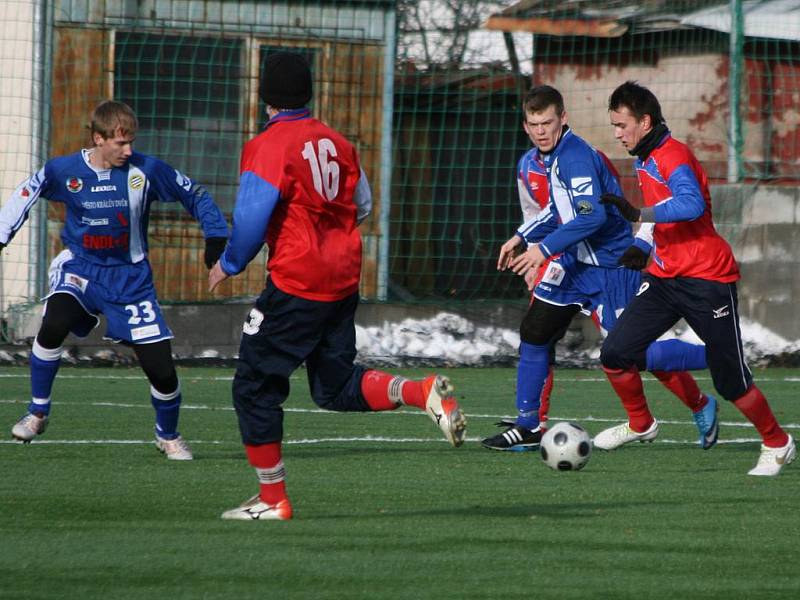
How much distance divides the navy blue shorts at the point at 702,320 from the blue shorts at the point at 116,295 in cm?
236

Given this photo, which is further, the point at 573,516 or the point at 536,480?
the point at 536,480

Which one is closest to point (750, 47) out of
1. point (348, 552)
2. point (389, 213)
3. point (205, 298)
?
point (389, 213)

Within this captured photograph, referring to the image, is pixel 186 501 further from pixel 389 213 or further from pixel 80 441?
pixel 389 213

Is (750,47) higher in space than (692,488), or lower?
higher

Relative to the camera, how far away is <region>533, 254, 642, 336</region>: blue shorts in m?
8.26

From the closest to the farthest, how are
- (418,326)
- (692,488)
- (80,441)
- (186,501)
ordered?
1. (186,501)
2. (692,488)
3. (80,441)
4. (418,326)

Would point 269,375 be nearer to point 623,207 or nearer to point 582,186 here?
point 623,207

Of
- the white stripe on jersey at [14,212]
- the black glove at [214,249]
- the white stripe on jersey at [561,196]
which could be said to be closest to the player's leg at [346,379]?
the black glove at [214,249]

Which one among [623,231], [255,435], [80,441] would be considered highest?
[623,231]

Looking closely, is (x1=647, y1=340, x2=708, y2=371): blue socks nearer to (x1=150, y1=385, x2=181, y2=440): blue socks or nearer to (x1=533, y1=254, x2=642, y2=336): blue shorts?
(x1=533, y1=254, x2=642, y2=336): blue shorts

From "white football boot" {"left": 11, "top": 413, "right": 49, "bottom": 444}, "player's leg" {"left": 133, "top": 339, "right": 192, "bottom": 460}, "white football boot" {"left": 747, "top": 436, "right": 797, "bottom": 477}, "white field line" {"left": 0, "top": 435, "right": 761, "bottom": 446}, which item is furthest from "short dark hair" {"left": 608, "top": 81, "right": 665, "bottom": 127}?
"white football boot" {"left": 11, "top": 413, "right": 49, "bottom": 444}

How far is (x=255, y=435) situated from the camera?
5711 millimetres

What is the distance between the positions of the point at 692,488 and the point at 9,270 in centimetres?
935

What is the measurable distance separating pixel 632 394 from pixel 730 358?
1.01m
